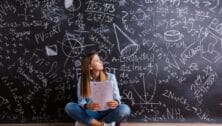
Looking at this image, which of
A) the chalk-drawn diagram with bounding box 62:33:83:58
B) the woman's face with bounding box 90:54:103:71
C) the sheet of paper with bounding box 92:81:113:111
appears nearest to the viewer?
the sheet of paper with bounding box 92:81:113:111

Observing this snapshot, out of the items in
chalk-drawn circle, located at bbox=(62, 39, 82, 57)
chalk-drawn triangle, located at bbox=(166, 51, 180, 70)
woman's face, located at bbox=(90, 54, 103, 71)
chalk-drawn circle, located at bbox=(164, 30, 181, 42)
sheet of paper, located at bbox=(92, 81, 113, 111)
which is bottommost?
sheet of paper, located at bbox=(92, 81, 113, 111)

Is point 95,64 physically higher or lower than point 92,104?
higher

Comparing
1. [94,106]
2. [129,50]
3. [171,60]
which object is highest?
[129,50]

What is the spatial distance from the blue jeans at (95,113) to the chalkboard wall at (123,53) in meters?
0.54

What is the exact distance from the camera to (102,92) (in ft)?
13.0

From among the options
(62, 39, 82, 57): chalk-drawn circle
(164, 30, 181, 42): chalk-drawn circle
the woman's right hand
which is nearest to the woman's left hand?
the woman's right hand

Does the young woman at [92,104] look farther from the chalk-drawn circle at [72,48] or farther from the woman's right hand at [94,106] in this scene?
the chalk-drawn circle at [72,48]

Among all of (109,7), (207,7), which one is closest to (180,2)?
(207,7)

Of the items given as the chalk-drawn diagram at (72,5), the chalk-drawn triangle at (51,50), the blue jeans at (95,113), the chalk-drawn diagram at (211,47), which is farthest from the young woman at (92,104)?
the chalk-drawn diagram at (211,47)

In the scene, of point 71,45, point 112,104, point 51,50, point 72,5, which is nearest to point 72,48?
point 71,45

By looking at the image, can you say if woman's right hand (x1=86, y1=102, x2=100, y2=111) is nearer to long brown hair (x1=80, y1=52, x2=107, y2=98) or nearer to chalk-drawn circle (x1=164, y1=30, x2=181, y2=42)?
long brown hair (x1=80, y1=52, x2=107, y2=98)

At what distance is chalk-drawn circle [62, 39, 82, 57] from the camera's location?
15.3ft

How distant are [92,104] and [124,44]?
0.91 m

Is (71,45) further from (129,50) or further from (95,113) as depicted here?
(95,113)
